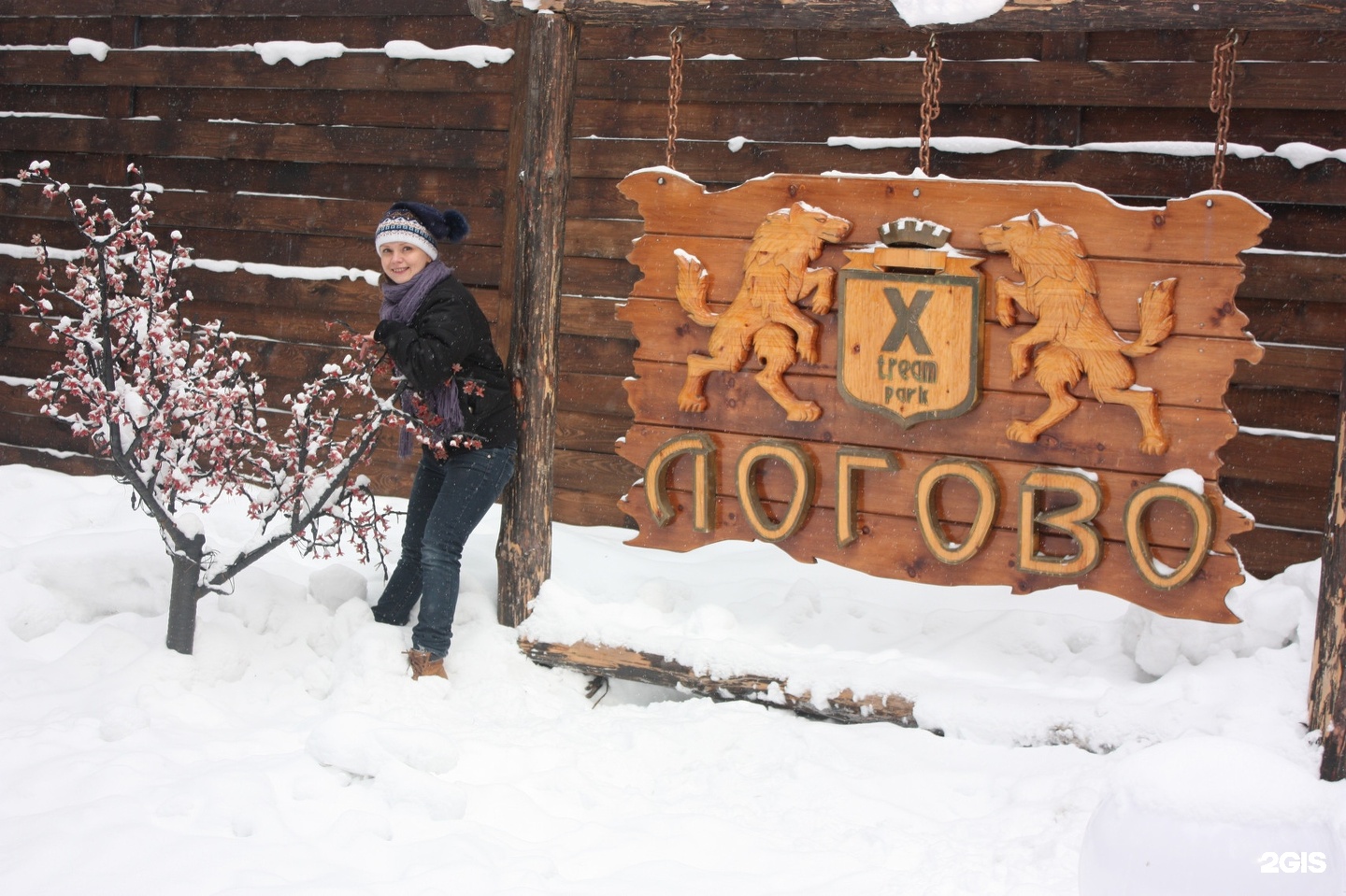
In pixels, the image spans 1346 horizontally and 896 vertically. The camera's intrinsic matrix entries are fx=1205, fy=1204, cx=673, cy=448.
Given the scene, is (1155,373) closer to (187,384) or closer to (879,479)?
(879,479)

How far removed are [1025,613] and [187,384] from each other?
309 cm

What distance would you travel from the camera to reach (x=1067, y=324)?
12.3 ft

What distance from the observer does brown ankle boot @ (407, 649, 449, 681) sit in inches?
160

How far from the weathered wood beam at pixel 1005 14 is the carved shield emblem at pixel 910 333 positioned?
2.47 feet

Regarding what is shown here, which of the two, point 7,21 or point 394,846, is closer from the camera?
point 394,846

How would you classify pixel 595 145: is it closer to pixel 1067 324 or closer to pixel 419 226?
pixel 419 226

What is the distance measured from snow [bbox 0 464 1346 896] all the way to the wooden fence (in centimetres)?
106

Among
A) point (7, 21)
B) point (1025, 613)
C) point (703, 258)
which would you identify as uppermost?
point (7, 21)

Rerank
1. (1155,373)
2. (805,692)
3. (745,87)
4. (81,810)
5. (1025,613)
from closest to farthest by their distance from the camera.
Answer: (81,810) < (1155,373) < (805,692) < (1025,613) < (745,87)

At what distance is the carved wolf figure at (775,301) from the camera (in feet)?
13.2

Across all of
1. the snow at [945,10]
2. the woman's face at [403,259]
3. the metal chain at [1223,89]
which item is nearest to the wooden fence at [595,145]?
the metal chain at [1223,89]

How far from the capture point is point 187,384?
13.2 feet

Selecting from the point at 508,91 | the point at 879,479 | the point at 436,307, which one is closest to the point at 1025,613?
the point at 879,479

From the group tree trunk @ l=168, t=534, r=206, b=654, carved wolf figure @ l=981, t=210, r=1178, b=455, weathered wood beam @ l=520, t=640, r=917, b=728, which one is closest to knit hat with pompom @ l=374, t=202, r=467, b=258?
tree trunk @ l=168, t=534, r=206, b=654
